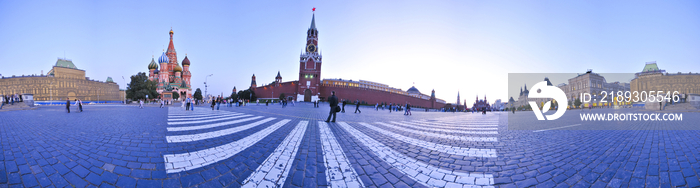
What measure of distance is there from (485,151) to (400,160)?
202 centimetres

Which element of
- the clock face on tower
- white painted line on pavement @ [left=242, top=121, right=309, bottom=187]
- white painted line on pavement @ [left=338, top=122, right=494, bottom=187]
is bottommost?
white painted line on pavement @ [left=338, top=122, right=494, bottom=187]

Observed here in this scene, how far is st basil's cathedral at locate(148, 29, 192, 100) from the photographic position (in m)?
63.3

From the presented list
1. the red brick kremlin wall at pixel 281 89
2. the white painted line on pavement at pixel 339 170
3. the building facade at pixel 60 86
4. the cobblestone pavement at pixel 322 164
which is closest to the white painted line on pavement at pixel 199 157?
the cobblestone pavement at pixel 322 164

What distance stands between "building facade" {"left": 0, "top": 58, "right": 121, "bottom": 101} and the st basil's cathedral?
2665 cm

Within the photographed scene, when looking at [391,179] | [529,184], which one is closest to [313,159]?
[391,179]

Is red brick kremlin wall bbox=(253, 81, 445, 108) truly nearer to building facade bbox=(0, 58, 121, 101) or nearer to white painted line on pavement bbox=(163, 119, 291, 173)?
white painted line on pavement bbox=(163, 119, 291, 173)

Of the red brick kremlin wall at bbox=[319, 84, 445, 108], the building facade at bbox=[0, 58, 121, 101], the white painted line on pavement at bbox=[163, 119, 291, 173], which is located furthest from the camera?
the building facade at bbox=[0, 58, 121, 101]

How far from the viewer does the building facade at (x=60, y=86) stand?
68.8m

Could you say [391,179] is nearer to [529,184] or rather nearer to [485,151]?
[529,184]

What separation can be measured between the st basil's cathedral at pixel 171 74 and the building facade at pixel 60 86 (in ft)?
87.4

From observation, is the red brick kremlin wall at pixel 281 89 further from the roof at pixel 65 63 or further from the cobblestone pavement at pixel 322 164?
the roof at pixel 65 63

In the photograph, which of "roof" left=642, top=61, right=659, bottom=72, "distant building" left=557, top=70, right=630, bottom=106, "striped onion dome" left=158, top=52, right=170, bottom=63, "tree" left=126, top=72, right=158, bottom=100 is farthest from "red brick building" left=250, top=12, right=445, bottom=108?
"roof" left=642, top=61, right=659, bottom=72

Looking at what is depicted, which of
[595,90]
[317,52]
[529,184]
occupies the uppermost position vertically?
[317,52]

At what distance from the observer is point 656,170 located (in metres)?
3.26
